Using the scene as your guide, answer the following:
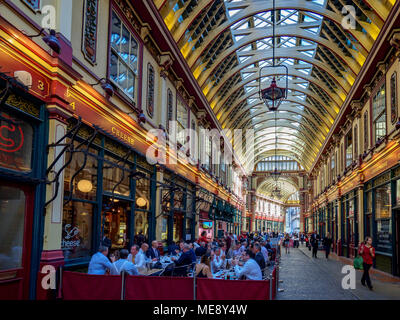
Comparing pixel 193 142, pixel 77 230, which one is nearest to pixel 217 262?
pixel 77 230

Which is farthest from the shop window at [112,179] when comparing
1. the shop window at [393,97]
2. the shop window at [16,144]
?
the shop window at [393,97]

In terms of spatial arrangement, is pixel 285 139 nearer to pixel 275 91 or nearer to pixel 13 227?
pixel 275 91

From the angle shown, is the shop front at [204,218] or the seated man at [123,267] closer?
the seated man at [123,267]

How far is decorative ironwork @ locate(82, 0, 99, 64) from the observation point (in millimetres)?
9500

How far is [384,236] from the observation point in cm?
1675

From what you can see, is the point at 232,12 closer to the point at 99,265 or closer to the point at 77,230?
the point at 77,230

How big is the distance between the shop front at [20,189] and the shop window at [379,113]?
13.5 m

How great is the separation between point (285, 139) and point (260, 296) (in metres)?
44.3

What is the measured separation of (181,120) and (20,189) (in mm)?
12831

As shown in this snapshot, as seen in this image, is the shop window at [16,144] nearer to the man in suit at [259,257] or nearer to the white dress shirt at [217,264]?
the white dress shirt at [217,264]

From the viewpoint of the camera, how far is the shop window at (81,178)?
29.7 feet

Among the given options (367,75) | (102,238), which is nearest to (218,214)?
(367,75)

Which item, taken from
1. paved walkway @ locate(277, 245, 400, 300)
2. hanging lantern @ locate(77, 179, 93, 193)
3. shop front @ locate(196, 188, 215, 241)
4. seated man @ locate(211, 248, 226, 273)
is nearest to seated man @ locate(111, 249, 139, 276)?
hanging lantern @ locate(77, 179, 93, 193)

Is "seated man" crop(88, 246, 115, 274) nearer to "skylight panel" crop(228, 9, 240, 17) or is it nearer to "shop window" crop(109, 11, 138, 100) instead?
"shop window" crop(109, 11, 138, 100)
